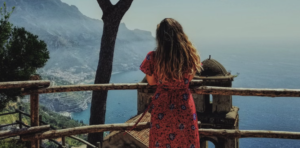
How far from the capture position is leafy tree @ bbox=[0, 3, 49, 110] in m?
7.59

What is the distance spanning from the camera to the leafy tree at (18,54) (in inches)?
299

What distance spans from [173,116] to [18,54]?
6.81 meters

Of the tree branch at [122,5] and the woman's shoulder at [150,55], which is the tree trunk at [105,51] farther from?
the woman's shoulder at [150,55]

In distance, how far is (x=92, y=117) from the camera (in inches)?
→ 245

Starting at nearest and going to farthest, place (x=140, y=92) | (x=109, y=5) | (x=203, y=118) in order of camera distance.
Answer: (x=109, y=5) → (x=203, y=118) → (x=140, y=92)

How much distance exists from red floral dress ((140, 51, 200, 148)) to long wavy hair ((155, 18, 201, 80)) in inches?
6.3

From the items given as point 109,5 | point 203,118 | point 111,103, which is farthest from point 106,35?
point 111,103

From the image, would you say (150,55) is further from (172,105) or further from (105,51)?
(105,51)

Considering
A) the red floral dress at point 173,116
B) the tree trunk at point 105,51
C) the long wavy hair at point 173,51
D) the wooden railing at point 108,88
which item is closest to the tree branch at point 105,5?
the tree trunk at point 105,51

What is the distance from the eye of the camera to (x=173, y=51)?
221cm

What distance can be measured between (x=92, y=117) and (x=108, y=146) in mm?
3804

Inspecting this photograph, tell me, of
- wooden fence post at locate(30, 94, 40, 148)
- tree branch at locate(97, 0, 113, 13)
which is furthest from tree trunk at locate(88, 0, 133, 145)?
wooden fence post at locate(30, 94, 40, 148)

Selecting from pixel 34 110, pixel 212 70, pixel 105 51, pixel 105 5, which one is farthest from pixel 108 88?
pixel 212 70

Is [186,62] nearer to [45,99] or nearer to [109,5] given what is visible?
[109,5]
